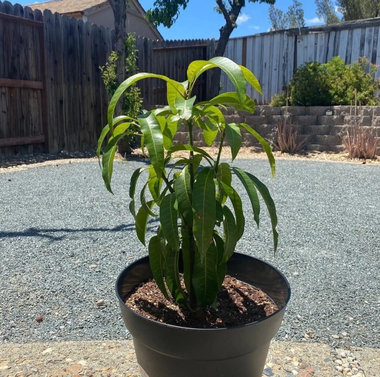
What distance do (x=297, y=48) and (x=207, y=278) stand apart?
10259 mm

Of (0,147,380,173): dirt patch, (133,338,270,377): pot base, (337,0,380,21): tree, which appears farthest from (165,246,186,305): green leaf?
(337,0,380,21): tree

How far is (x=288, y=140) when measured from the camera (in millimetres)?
8570

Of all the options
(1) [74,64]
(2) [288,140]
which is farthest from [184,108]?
(1) [74,64]

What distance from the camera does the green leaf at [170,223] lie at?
1.45 metres

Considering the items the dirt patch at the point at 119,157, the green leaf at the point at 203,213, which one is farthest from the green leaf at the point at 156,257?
the dirt patch at the point at 119,157

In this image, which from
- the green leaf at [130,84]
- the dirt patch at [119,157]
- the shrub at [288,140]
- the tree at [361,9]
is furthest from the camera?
the tree at [361,9]

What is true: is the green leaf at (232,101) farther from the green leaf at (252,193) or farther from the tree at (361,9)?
the tree at (361,9)

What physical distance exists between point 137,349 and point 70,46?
775cm

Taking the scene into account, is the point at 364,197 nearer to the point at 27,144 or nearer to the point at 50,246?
the point at 50,246

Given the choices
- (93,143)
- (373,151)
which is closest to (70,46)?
(93,143)

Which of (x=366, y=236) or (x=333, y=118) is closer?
(x=366, y=236)

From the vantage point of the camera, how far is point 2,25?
7.09m

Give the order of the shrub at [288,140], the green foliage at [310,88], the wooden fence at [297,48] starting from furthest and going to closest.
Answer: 1. the wooden fence at [297,48]
2. the green foliage at [310,88]
3. the shrub at [288,140]

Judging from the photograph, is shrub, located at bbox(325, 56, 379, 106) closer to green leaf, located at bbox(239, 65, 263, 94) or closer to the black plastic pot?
green leaf, located at bbox(239, 65, 263, 94)
